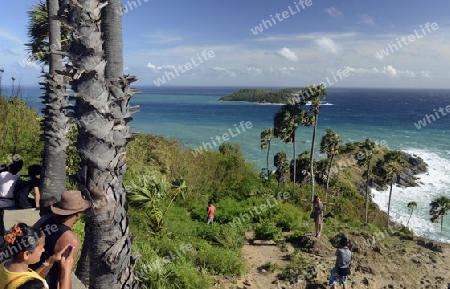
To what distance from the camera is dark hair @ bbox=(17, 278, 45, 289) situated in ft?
9.61

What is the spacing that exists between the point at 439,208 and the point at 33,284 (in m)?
46.0

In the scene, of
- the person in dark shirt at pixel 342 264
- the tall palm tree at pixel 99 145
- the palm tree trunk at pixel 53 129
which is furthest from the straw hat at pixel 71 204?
the person in dark shirt at pixel 342 264

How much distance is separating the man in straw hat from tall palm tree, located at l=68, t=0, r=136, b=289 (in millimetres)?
184

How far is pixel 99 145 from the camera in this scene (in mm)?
3584

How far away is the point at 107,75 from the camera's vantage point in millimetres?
4297

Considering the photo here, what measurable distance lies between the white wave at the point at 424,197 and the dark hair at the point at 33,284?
41.2 meters

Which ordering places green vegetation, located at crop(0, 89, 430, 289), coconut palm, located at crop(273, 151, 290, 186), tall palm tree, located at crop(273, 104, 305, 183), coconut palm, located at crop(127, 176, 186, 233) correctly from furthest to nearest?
1. coconut palm, located at crop(273, 151, 290, 186)
2. tall palm tree, located at crop(273, 104, 305, 183)
3. coconut palm, located at crop(127, 176, 186, 233)
4. green vegetation, located at crop(0, 89, 430, 289)

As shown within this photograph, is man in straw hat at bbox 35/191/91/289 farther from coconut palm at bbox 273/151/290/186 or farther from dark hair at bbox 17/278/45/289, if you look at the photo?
coconut palm at bbox 273/151/290/186

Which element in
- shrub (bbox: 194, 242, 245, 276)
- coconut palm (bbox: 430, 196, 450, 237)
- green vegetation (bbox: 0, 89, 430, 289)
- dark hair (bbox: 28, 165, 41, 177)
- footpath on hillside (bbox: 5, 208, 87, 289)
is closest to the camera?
dark hair (bbox: 28, 165, 41, 177)

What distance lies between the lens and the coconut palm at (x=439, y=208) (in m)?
36.9

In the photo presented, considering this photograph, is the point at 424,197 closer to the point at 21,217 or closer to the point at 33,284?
the point at 21,217

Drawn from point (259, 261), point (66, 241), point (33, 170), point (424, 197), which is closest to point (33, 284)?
point (66, 241)

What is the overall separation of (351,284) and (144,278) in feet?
20.3

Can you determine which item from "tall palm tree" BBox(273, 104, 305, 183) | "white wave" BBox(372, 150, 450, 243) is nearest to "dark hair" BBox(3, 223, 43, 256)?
"tall palm tree" BBox(273, 104, 305, 183)
